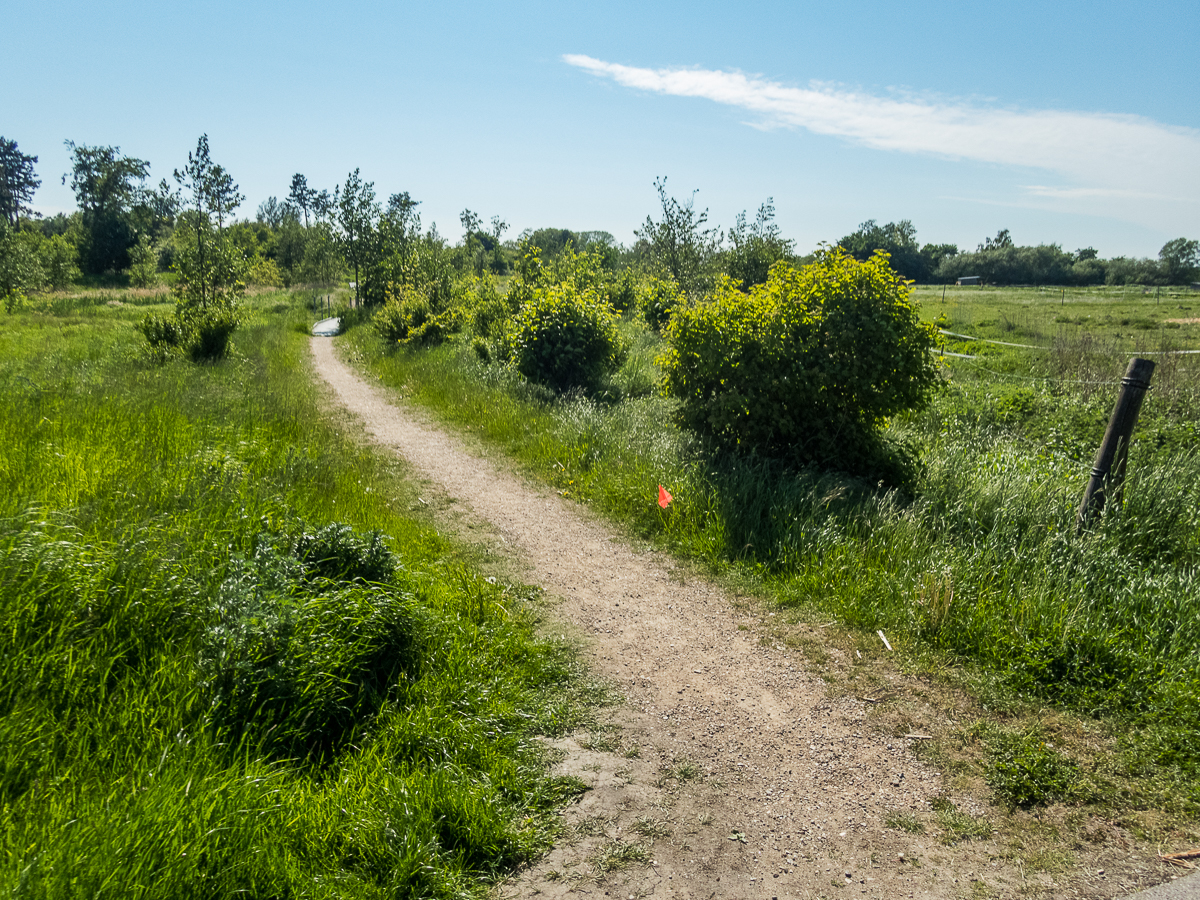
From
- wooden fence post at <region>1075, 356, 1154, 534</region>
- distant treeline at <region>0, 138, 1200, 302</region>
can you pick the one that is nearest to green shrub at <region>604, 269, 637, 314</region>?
distant treeline at <region>0, 138, 1200, 302</region>

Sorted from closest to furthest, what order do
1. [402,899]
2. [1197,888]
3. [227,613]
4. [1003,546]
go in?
[402,899], [1197,888], [227,613], [1003,546]

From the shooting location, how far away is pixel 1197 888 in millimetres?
2684

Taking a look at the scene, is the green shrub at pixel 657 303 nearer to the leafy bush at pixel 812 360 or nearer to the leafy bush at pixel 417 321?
the leafy bush at pixel 417 321

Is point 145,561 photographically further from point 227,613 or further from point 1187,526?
point 1187,526

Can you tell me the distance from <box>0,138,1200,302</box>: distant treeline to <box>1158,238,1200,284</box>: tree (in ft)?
0.44

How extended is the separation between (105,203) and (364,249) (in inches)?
2381

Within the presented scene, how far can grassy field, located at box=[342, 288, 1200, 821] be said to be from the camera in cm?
354

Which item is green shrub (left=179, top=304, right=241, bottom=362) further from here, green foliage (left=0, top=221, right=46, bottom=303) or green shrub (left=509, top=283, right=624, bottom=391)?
green foliage (left=0, top=221, right=46, bottom=303)

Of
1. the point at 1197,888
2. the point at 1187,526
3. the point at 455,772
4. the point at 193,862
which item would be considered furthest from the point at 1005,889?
the point at 1187,526

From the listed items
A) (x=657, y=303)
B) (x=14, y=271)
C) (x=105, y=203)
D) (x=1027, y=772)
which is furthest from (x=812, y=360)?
(x=105, y=203)

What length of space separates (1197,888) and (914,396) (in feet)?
17.5

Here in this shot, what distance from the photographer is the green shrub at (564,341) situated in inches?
499

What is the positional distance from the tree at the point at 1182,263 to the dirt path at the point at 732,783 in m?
99.2

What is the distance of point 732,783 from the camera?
130 inches
